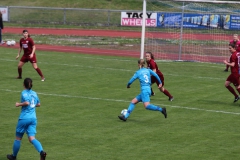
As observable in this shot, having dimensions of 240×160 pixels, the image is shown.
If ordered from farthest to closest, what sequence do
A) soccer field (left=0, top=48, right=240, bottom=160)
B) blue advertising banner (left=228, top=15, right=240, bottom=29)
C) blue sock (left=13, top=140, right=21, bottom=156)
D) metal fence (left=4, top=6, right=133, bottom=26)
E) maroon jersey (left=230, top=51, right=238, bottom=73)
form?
metal fence (left=4, top=6, right=133, bottom=26) < blue advertising banner (left=228, top=15, right=240, bottom=29) < maroon jersey (left=230, top=51, right=238, bottom=73) < soccer field (left=0, top=48, right=240, bottom=160) < blue sock (left=13, top=140, right=21, bottom=156)

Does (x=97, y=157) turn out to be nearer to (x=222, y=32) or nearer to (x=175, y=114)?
(x=175, y=114)

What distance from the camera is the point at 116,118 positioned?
60.5 feet

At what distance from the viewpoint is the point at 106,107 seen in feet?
66.3

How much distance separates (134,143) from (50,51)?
76.5 ft

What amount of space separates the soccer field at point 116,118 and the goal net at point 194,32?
649 centimetres

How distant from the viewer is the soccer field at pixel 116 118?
14641 mm

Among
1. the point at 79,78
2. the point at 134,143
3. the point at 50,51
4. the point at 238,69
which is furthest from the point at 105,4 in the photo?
the point at 134,143

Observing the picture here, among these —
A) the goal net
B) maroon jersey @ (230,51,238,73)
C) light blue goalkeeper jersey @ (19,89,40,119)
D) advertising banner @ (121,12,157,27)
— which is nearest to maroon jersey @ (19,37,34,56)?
maroon jersey @ (230,51,238,73)

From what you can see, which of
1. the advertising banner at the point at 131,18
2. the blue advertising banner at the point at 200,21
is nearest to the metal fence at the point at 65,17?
the advertising banner at the point at 131,18

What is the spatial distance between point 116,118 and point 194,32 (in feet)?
67.2

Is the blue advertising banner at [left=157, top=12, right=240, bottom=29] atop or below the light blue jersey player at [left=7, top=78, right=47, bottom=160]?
atop

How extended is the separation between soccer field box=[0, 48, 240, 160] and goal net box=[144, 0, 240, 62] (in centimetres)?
649

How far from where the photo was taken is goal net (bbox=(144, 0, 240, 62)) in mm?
36188

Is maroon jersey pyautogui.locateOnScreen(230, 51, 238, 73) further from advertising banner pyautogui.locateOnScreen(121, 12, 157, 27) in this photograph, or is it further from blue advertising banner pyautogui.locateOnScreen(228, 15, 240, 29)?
advertising banner pyautogui.locateOnScreen(121, 12, 157, 27)
